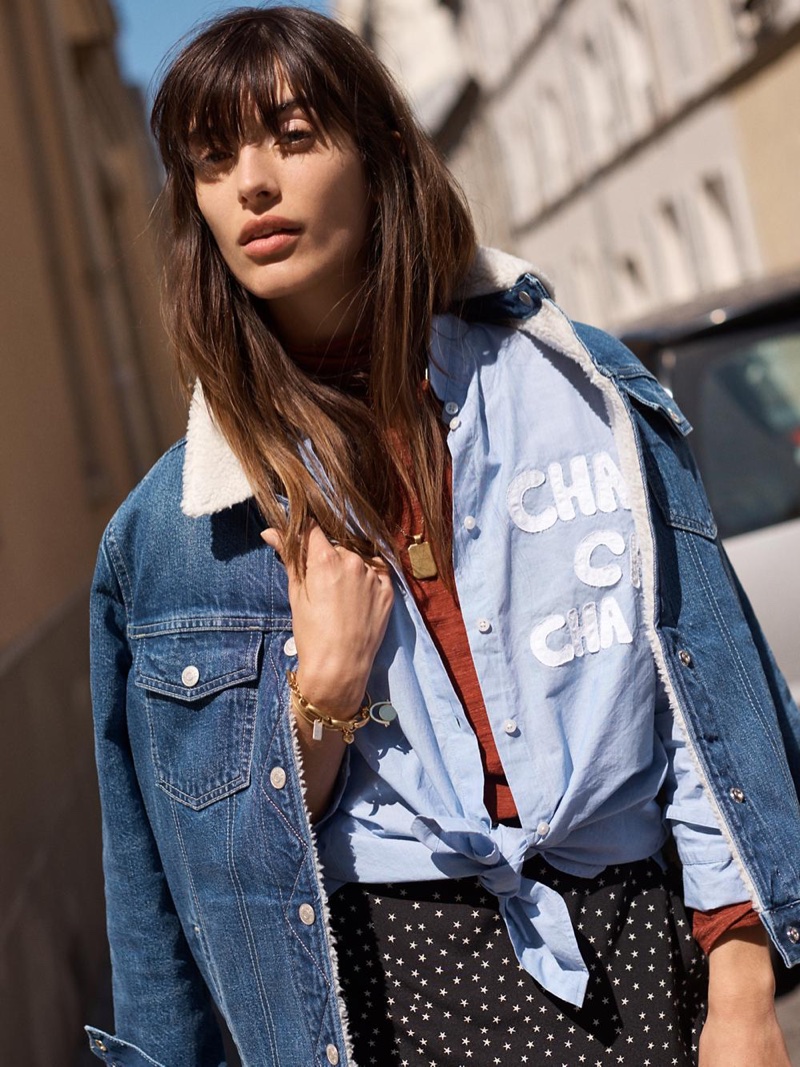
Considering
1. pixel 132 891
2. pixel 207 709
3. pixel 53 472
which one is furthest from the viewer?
pixel 53 472

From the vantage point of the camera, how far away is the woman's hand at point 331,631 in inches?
72.1

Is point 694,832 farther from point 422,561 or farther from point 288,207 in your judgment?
point 288,207

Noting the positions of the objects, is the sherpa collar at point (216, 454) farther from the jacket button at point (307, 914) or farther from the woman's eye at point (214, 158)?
the jacket button at point (307, 914)

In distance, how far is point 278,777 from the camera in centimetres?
190

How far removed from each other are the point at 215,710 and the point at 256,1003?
0.40 m

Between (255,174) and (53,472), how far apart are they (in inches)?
224

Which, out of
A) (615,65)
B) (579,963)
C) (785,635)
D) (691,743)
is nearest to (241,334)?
(691,743)

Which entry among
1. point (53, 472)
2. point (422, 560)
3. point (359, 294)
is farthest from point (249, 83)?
point (53, 472)

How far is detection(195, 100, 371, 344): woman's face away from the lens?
1909 millimetres

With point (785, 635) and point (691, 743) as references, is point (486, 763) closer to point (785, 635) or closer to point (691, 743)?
point (691, 743)

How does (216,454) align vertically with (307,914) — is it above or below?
above

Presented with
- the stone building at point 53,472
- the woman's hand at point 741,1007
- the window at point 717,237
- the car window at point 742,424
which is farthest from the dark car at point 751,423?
the window at point 717,237

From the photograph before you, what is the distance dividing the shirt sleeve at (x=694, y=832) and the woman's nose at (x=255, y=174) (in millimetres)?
831

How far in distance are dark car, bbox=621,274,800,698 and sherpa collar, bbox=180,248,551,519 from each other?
7.55 ft
